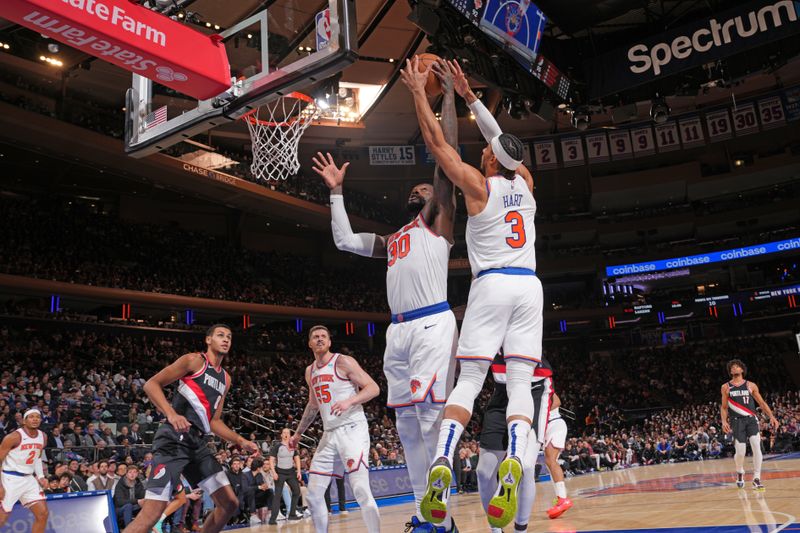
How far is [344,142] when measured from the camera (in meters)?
29.4

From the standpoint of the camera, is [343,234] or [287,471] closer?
[343,234]

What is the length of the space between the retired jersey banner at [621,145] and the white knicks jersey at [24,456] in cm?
2515

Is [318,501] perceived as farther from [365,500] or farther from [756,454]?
[756,454]

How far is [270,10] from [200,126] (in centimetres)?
145

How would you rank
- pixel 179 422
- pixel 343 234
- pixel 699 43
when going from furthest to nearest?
pixel 699 43
pixel 343 234
pixel 179 422

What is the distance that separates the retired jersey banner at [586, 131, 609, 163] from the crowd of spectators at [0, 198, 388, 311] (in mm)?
12324

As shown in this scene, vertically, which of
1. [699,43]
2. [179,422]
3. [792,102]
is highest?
[792,102]

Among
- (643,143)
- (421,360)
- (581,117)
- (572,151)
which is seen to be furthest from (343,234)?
(643,143)

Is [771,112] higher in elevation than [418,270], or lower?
higher

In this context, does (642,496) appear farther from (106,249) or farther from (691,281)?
(691,281)

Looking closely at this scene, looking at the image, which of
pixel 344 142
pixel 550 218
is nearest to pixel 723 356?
pixel 550 218

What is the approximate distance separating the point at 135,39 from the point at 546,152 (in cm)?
2532

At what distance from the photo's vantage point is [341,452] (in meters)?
6.07

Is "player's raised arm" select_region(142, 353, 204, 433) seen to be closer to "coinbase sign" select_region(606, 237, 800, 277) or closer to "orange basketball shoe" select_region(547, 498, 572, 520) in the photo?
"orange basketball shoe" select_region(547, 498, 572, 520)
